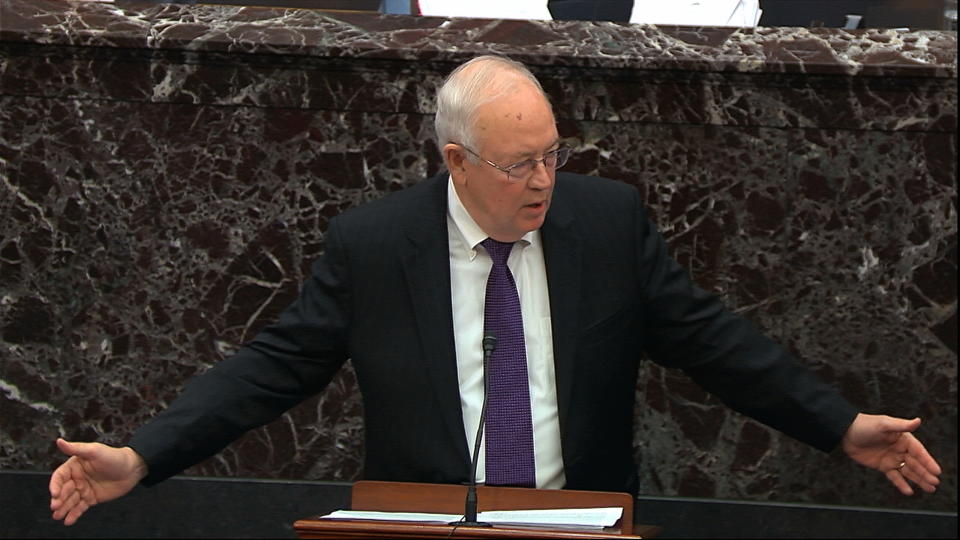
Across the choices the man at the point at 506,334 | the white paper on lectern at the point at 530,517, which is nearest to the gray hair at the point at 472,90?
the man at the point at 506,334

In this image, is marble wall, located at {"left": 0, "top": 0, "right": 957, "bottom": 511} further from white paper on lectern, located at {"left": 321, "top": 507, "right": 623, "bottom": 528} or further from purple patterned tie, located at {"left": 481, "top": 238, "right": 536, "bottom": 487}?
white paper on lectern, located at {"left": 321, "top": 507, "right": 623, "bottom": 528}

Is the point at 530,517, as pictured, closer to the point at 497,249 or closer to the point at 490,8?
the point at 497,249

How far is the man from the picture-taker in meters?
3.10

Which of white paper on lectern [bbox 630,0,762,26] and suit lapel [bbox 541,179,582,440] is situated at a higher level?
white paper on lectern [bbox 630,0,762,26]

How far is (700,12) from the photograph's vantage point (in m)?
4.05

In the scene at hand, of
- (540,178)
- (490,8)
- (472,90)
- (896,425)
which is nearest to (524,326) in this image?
(540,178)

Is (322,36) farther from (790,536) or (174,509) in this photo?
(790,536)

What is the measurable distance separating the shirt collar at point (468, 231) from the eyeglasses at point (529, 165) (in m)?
0.19

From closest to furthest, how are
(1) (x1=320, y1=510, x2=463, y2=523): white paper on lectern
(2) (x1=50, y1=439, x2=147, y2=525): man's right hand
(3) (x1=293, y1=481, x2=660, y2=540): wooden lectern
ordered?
(3) (x1=293, y1=481, x2=660, y2=540): wooden lectern → (1) (x1=320, y1=510, x2=463, y2=523): white paper on lectern → (2) (x1=50, y1=439, x2=147, y2=525): man's right hand

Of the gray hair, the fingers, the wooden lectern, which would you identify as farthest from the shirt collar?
the fingers

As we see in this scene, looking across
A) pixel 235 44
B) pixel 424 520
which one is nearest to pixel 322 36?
pixel 235 44

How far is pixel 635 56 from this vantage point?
3803 millimetres

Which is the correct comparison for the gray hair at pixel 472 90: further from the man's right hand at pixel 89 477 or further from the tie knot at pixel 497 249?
the man's right hand at pixel 89 477

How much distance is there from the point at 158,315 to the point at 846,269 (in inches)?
66.9
